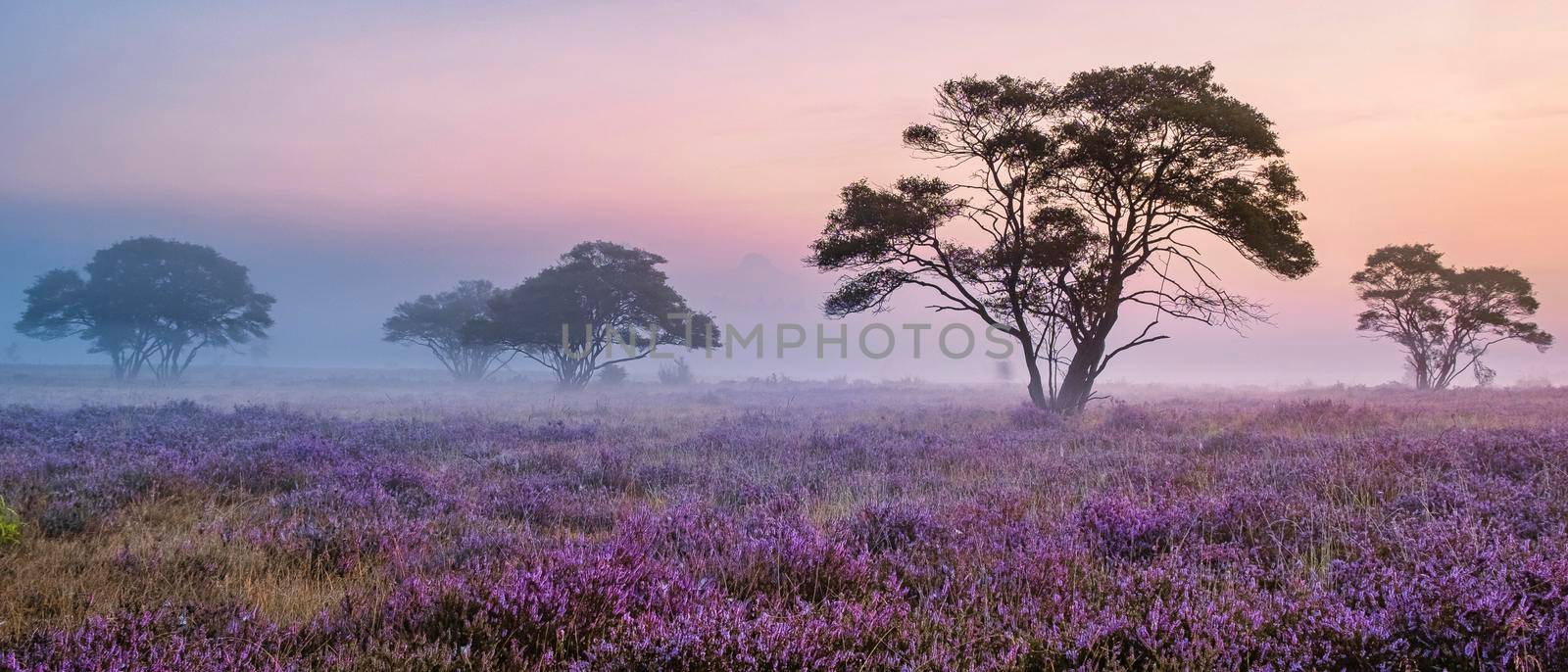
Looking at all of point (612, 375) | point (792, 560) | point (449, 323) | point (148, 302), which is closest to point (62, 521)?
point (792, 560)

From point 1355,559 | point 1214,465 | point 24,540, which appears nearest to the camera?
point 1355,559

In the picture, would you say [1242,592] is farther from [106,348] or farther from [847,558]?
[106,348]

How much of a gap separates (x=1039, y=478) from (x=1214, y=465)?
2021 millimetres

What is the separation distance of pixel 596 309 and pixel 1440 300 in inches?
1677

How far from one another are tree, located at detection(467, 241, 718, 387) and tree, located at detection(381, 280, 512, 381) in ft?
44.1

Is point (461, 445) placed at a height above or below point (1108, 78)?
below

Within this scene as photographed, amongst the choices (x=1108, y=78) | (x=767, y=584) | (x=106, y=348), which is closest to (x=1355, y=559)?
(x=767, y=584)

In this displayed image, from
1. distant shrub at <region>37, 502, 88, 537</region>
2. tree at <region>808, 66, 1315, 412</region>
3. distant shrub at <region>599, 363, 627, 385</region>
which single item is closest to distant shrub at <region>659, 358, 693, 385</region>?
distant shrub at <region>599, 363, 627, 385</region>

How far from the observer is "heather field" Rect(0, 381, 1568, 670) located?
2.59 meters

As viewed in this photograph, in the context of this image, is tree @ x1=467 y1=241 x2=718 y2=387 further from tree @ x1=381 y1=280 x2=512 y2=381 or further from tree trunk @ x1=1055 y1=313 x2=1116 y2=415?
tree trunk @ x1=1055 y1=313 x2=1116 y2=415

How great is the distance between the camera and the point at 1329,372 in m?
183

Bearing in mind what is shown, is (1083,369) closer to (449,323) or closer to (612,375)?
(612,375)

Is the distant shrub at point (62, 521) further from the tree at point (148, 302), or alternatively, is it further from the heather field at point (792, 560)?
the tree at point (148, 302)

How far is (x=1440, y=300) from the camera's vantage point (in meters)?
36.8
